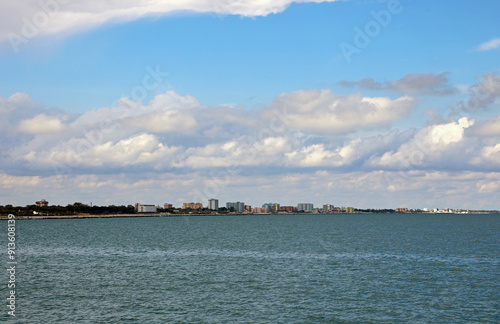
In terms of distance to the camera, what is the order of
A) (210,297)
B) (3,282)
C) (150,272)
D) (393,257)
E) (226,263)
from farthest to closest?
(393,257), (226,263), (150,272), (3,282), (210,297)

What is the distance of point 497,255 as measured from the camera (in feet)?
297

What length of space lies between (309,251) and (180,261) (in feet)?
102

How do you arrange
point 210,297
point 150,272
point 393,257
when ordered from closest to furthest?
point 210,297
point 150,272
point 393,257

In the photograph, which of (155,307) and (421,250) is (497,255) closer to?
(421,250)

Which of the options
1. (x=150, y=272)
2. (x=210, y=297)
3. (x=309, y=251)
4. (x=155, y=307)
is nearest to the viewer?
(x=155, y=307)

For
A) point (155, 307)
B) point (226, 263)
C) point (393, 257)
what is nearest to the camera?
point (155, 307)

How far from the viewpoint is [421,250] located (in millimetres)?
100875

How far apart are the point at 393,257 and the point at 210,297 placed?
48.8 metres

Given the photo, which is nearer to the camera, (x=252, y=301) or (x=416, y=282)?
(x=252, y=301)

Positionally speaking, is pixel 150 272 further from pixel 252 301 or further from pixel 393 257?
pixel 393 257

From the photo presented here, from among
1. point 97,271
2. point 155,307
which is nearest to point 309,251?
point 97,271

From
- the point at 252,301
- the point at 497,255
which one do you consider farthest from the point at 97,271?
the point at 497,255

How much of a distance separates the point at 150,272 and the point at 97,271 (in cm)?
880

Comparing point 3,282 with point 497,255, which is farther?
point 497,255
